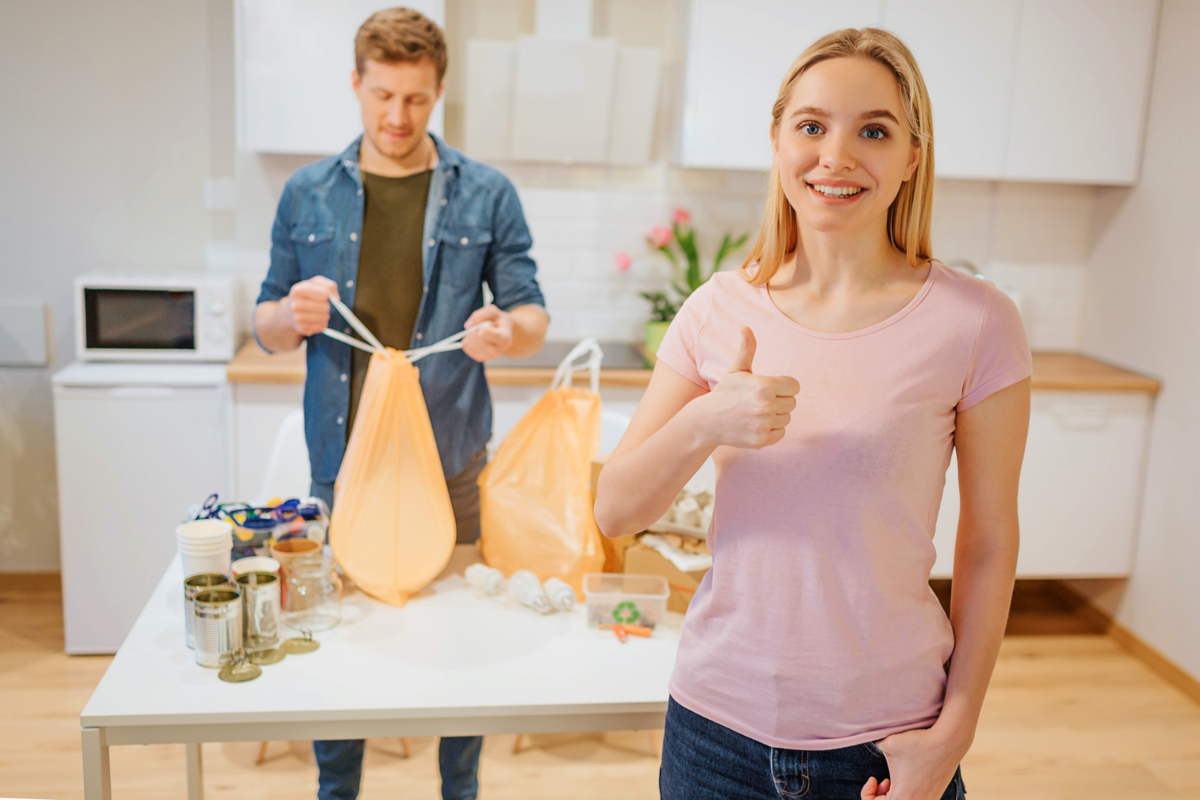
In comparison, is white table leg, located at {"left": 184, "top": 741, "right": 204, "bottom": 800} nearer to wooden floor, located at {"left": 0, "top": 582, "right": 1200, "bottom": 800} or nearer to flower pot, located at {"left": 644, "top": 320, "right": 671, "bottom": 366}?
wooden floor, located at {"left": 0, "top": 582, "right": 1200, "bottom": 800}

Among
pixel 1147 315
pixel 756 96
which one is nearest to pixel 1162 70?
pixel 1147 315

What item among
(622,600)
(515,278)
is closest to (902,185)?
(622,600)

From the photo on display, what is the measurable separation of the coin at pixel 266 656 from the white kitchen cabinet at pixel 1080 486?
91.8 inches

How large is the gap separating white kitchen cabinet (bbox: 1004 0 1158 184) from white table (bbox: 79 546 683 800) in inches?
98.0

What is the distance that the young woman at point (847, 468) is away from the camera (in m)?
1.01

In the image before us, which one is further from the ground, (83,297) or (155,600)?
(83,297)

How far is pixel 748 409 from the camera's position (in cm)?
95

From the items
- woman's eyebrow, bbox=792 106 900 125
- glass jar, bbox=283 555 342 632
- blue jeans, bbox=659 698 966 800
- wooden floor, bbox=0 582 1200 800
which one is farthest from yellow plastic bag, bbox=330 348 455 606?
wooden floor, bbox=0 582 1200 800

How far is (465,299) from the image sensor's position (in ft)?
6.33

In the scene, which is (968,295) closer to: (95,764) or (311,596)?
(311,596)

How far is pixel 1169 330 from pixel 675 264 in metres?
1.59

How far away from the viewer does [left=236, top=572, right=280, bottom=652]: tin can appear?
1.40 meters

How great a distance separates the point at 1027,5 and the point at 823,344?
2.71 m

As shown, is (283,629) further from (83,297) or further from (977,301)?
(83,297)
